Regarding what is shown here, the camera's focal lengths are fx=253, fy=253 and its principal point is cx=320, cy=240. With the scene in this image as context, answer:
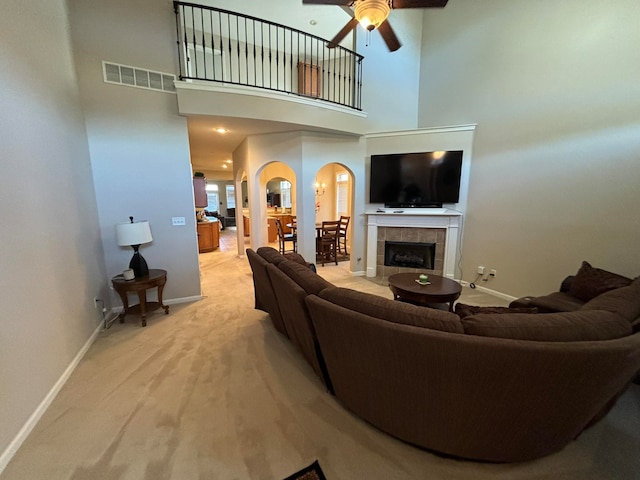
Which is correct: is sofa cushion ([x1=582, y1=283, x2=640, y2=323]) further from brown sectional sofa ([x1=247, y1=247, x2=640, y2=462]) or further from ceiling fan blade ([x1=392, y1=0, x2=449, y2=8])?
ceiling fan blade ([x1=392, y1=0, x2=449, y2=8])

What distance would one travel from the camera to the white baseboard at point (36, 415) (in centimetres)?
150

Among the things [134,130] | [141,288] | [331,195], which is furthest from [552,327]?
[331,195]

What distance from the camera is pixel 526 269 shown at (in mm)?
3717

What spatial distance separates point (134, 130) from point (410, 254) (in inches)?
→ 189

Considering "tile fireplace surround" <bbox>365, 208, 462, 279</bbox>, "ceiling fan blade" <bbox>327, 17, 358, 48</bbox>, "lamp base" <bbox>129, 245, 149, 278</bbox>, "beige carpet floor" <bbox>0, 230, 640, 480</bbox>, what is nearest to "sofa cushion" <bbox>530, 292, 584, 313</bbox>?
"beige carpet floor" <bbox>0, 230, 640, 480</bbox>

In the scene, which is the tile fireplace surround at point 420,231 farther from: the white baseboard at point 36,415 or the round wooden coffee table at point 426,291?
the white baseboard at point 36,415

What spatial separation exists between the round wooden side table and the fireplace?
382cm

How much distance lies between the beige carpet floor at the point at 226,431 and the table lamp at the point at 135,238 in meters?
0.93

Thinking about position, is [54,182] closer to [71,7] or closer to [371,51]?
[71,7]

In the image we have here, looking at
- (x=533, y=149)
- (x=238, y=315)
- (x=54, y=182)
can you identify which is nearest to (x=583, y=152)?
(x=533, y=149)

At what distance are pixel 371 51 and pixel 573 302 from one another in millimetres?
5089

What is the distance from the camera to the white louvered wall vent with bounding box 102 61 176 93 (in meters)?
3.05

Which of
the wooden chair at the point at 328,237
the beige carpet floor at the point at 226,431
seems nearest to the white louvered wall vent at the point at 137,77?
the beige carpet floor at the point at 226,431

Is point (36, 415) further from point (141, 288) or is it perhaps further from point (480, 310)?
point (480, 310)
